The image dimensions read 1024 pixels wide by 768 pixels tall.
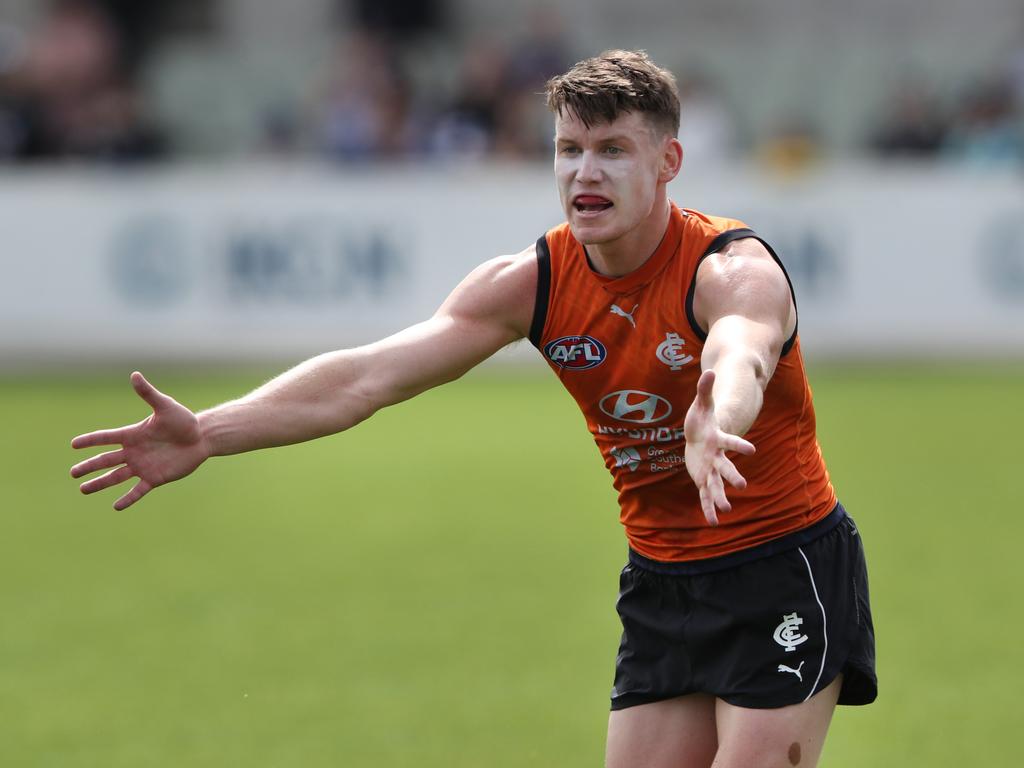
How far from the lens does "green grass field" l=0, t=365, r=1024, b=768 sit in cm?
730

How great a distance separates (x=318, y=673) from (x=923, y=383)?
10191mm

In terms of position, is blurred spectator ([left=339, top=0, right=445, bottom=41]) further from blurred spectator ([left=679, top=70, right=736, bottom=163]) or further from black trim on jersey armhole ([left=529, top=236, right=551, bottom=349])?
black trim on jersey armhole ([left=529, top=236, right=551, bottom=349])

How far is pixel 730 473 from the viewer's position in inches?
168

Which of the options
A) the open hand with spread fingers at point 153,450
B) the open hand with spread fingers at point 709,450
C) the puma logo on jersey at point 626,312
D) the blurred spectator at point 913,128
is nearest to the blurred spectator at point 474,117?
the blurred spectator at point 913,128

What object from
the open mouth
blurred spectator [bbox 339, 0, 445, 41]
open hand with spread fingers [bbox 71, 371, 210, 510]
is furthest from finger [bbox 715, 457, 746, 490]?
blurred spectator [bbox 339, 0, 445, 41]

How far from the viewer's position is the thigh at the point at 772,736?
15.9 feet

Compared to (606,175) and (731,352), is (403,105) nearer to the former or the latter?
(606,175)

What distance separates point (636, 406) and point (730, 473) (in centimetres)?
85

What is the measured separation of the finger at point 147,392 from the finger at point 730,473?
5.06 ft

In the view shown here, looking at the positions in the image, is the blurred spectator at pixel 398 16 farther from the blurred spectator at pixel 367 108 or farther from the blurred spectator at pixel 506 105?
the blurred spectator at pixel 506 105

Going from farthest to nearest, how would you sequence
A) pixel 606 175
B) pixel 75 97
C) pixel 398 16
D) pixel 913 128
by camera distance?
pixel 398 16, pixel 75 97, pixel 913 128, pixel 606 175

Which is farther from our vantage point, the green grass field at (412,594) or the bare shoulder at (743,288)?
the green grass field at (412,594)

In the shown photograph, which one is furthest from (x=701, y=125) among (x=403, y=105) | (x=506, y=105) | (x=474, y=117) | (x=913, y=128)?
(x=403, y=105)

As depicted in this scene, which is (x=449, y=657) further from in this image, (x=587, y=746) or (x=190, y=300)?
(x=190, y=300)
